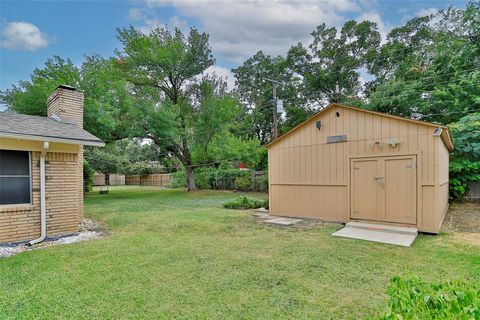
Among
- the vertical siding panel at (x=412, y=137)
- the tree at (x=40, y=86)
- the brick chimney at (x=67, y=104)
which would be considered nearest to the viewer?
the vertical siding panel at (x=412, y=137)

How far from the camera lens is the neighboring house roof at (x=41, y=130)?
489 centimetres

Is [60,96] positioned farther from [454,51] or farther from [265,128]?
[265,128]

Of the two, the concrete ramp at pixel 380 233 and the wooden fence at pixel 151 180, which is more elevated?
the concrete ramp at pixel 380 233

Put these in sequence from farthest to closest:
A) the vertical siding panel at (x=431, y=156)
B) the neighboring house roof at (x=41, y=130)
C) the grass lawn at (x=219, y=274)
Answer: the vertical siding panel at (x=431, y=156), the neighboring house roof at (x=41, y=130), the grass lawn at (x=219, y=274)

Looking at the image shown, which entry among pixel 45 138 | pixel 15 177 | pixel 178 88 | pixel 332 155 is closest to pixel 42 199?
pixel 15 177

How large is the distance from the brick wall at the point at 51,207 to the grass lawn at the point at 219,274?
1.00 metres

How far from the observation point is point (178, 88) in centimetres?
1822

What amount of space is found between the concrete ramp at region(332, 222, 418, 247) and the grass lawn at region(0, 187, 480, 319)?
9.0 inches

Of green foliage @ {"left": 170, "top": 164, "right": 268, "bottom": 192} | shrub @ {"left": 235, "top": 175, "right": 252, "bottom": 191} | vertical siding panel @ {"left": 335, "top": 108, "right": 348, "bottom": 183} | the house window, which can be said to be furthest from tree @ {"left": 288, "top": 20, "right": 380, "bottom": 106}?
the house window

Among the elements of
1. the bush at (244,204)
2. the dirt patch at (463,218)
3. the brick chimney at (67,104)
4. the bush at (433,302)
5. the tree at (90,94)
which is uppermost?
the tree at (90,94)

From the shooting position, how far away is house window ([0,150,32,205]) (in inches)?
197

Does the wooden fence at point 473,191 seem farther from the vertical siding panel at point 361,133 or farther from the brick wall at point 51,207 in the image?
the brick wall at point 51,207

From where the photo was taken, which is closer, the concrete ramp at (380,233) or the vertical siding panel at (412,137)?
the concrete ramp at (380,233)

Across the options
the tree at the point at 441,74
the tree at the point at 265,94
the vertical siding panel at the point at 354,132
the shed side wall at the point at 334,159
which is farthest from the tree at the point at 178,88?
the vertical siding panel at the point at 354,132
